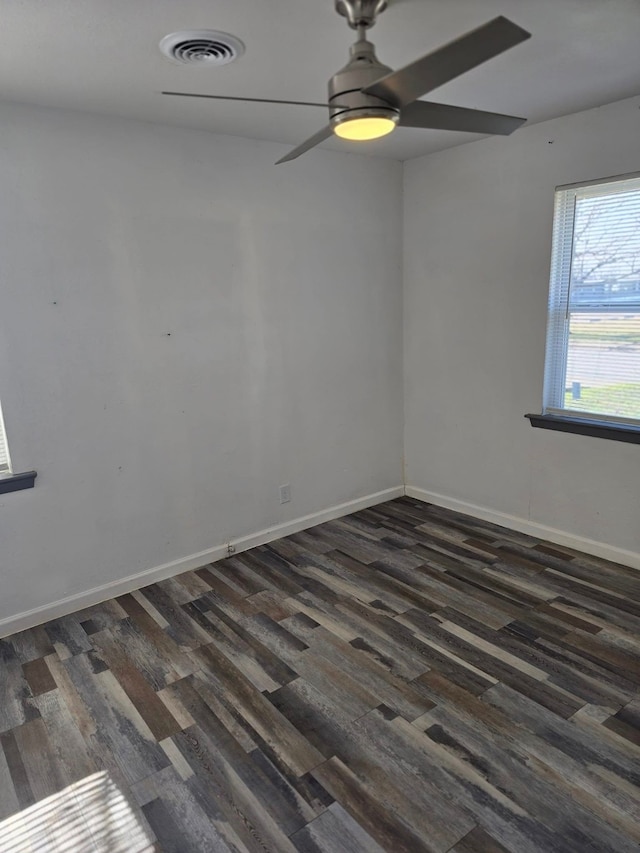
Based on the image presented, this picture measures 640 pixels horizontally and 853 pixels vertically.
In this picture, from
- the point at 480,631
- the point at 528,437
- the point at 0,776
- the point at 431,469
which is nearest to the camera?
the point at 0,776

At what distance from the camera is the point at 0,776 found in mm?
1955

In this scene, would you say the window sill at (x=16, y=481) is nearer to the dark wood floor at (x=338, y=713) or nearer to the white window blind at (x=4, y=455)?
the white window blind at (x=4, y=455)

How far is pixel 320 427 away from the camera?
3.90 meters

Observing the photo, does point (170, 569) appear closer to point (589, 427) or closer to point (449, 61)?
point (589, 427)

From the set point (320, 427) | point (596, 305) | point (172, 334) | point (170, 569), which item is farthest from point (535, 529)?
point (172, 334)

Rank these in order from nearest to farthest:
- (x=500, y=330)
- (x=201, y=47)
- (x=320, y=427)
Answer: (x=201, y=47) < (x=500, y=330) < (x=320, y=427)

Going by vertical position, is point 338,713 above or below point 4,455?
below

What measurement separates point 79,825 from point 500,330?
3268 mm

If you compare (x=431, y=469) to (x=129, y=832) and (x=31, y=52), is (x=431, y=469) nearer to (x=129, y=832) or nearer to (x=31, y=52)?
(x=129, y=832)

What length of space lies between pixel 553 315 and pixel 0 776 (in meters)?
3.42

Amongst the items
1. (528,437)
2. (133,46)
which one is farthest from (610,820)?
(133,46)

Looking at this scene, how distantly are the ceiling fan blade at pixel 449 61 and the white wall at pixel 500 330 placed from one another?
2.01 m

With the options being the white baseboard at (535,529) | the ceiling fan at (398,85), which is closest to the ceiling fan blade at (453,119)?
the ceiling fan at (398,85)

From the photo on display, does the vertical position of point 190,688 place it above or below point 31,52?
below
